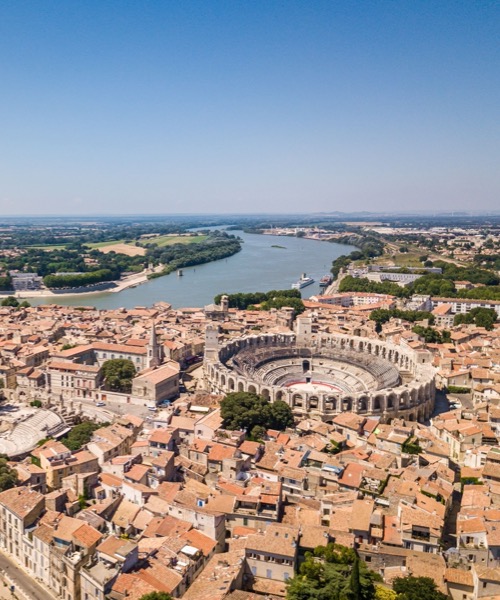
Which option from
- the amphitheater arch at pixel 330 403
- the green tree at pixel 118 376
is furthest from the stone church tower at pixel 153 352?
the amphitheater arch at pixel 330 403

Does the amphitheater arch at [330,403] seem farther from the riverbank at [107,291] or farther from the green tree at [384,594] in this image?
the riverbank at [107,291]

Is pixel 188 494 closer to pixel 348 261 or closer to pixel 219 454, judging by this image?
pixel 219 454

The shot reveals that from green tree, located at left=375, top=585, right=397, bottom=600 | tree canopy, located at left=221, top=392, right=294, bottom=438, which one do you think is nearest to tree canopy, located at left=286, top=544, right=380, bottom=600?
green tree, located at left=375, top=585, right=397, bottom=600

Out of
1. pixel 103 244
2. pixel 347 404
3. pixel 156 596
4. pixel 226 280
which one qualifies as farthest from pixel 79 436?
pixel 103 244

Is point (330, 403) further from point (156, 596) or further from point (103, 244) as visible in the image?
point (103, 244)

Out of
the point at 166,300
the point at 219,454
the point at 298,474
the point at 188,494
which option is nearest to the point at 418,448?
the point at 298,474
